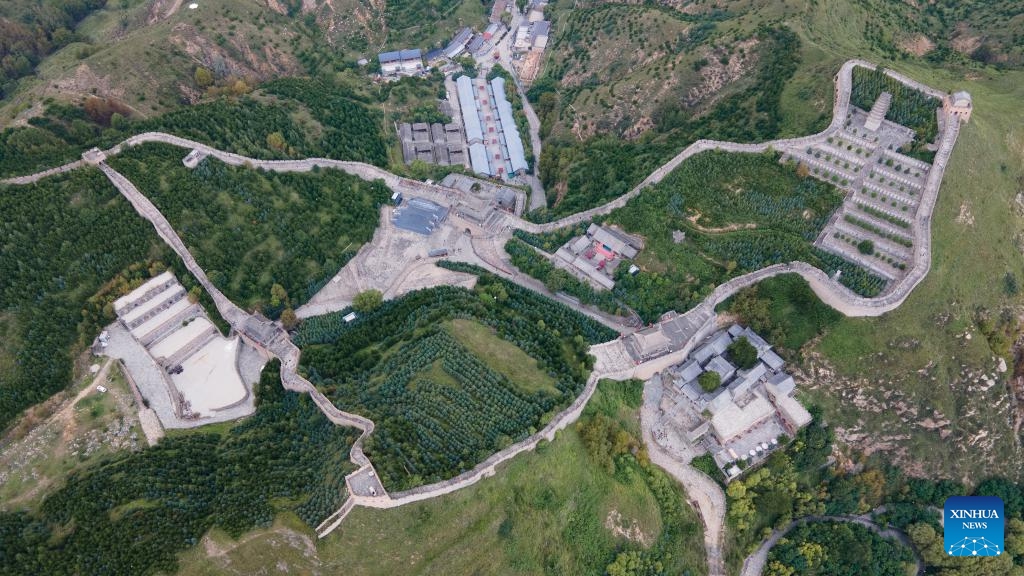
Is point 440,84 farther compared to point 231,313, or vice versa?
point 440,84

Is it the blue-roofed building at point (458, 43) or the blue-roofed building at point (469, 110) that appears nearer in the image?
the blue-roofed building at point (469, 110)

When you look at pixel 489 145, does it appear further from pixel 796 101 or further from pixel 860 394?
pixel 860 394

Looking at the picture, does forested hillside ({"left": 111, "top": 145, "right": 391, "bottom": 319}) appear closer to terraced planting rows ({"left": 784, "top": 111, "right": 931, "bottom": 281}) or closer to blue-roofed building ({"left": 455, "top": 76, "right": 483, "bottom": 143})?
blue-roofed building ({"left": 455, "top": 76, "right": 483, "bottom": 143})

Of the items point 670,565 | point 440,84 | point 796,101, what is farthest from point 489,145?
point 670,565

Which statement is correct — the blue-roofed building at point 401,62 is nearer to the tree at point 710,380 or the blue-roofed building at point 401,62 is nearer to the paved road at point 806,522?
the tree at point 710,380

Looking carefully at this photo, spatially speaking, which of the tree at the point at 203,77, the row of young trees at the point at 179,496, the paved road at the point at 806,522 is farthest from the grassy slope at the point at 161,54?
the paved road at the point at 806,522

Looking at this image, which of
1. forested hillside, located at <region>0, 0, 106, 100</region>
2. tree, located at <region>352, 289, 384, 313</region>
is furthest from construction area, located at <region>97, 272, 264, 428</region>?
forested hillside, located at <region>0, 0, 106, 100</region>

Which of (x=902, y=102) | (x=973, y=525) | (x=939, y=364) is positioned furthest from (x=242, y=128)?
(x=973, y=525)
